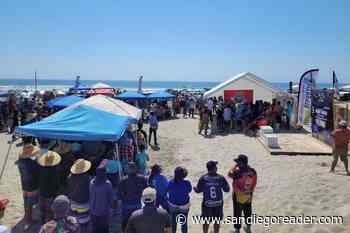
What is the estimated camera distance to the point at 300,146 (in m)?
11.9

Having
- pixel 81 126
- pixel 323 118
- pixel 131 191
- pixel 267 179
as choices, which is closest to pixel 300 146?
pixel 323 118

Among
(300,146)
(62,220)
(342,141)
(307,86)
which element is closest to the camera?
(62,220)

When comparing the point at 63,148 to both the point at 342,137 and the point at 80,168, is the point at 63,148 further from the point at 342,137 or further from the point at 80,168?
the point at 342,137

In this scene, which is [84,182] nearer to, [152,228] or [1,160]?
[152,228]

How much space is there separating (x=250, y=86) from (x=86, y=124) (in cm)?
1354

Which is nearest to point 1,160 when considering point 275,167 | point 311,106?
point 275,167

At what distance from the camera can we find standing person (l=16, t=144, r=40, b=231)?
5.56 metres

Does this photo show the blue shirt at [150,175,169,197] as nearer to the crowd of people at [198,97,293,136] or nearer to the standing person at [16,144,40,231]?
the standing person at [16,144,40,231]

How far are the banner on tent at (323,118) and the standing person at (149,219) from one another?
33.3 feet

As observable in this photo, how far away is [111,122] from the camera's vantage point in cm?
651

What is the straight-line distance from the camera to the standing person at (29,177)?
5.56m

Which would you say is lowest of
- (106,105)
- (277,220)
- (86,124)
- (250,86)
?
(277,220)

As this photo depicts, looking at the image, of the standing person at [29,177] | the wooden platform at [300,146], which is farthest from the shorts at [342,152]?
the standing person at [29,177]

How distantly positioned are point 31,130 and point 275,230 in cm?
445
